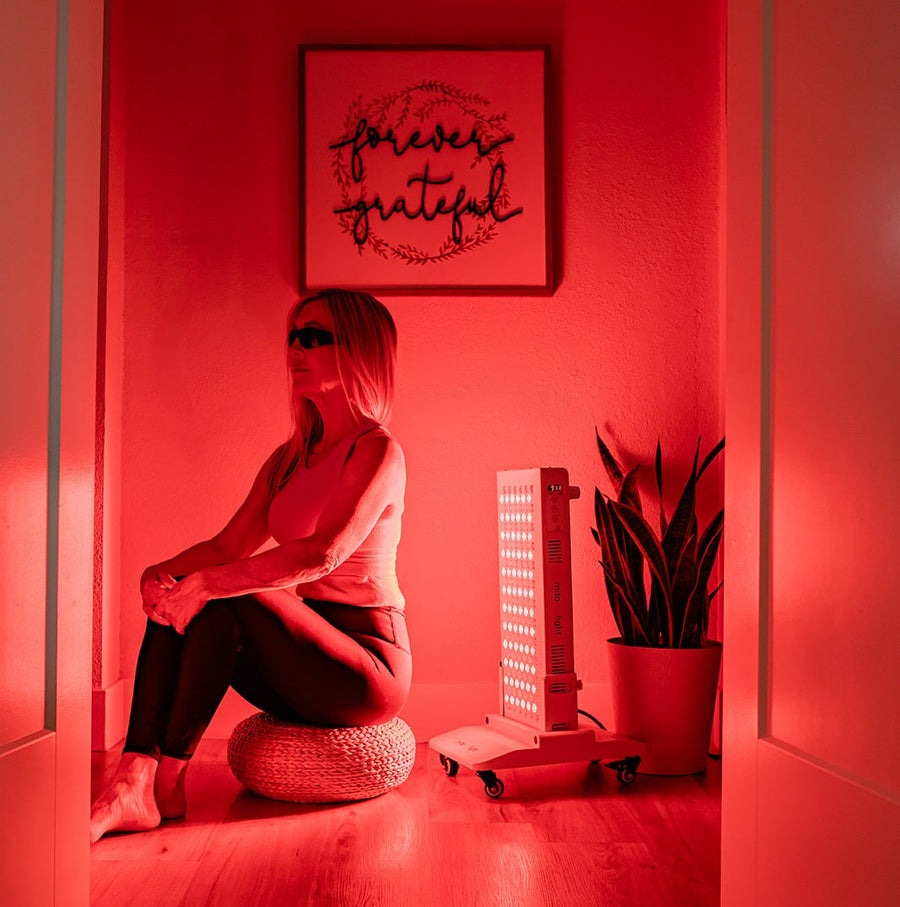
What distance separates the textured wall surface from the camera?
9.18 feet

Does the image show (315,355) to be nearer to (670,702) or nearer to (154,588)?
(154,588)

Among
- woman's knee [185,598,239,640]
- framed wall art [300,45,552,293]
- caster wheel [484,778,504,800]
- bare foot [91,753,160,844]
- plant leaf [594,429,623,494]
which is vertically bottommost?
caster wheel [484,778,504,800]

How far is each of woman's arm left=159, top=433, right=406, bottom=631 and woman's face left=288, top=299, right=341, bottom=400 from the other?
192 millimetres

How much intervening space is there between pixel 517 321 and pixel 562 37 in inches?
32.3

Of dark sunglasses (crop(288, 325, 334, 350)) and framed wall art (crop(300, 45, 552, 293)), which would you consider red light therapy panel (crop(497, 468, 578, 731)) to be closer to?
dark sunglasses (crop(288, 325, 334, 350))

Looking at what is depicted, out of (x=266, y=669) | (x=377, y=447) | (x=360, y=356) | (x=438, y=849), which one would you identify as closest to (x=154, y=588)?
(x=266, y=669)

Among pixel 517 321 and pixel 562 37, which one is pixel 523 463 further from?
pixel 562 37

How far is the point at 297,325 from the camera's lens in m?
2.35

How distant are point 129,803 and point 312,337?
1.07m

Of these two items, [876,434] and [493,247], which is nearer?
[876,434]

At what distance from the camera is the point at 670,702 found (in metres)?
2.40

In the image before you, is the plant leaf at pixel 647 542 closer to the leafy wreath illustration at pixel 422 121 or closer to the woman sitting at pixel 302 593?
the woman sitting at pixel 302 593

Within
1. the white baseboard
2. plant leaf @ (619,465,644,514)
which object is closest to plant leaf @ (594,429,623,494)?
plant leaf @ (619,465,644,514)

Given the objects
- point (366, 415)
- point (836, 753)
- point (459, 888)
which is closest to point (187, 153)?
point (366, 415)
